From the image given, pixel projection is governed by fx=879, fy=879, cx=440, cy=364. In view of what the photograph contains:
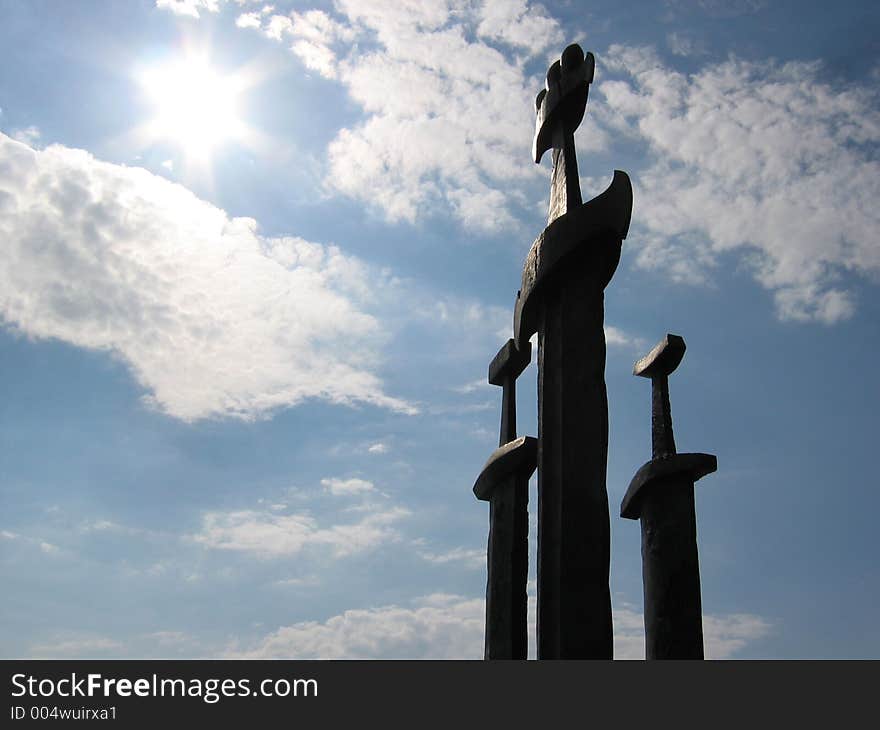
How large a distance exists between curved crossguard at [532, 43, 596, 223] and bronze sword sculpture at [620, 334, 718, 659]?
5.23 feet

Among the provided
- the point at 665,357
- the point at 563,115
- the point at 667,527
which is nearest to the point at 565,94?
the point at 563,115

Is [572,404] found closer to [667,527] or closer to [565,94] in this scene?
[667,527]

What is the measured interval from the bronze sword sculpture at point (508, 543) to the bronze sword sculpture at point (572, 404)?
1.17 meters

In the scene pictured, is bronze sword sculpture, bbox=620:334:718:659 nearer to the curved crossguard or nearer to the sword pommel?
the sword pommel

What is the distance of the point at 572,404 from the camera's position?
616cm

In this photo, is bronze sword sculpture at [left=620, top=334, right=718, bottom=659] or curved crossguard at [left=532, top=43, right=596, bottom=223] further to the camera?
curved crossguard at [left=532, top=43, right=596, bottom=223]

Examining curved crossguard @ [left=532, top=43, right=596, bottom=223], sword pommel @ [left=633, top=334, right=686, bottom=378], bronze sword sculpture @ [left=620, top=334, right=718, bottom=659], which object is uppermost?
curved crossguard @ [left=532, top=43, right=596, bottom=223]

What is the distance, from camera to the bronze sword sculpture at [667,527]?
6.73 metres

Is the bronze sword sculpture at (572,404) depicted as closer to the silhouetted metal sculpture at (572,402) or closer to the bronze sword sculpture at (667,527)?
the silhouetted metal sculpture at (572,402)

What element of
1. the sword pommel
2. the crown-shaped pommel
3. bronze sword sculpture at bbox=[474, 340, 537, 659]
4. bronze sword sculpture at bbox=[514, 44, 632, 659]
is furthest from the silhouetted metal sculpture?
the sword pommel

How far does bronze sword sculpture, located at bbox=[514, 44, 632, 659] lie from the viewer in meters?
5.67

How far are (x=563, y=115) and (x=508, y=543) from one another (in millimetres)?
3732
